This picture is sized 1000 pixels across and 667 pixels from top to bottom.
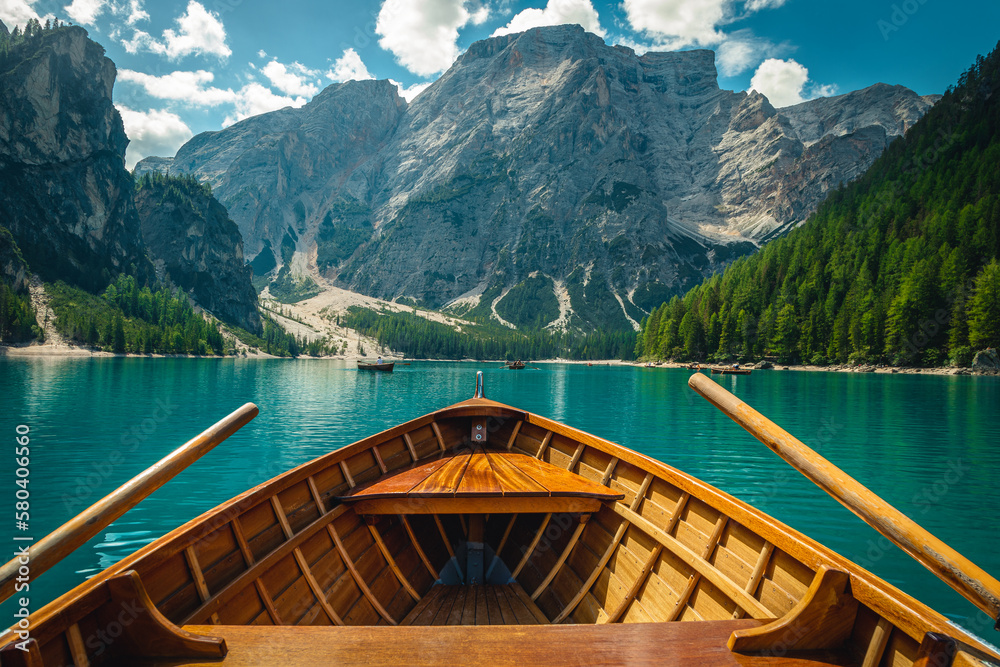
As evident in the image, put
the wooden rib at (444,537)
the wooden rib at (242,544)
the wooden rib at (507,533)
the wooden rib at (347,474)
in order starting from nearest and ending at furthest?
the wooden rib at (242,544)
the wooden rib at (347,474)
the wooden rib at (444,537)
the wooden rib at (507,533)

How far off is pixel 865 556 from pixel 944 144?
162483mm

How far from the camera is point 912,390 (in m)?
52.2

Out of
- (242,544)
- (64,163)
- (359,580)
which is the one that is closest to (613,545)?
(359,580)

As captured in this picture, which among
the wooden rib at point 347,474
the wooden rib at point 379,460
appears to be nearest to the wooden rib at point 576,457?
the wooden rib at point 379,460

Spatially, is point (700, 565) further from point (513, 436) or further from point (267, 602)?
point (513, 436)

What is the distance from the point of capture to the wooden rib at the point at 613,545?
648cm

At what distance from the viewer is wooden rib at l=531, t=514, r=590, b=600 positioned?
7.31m

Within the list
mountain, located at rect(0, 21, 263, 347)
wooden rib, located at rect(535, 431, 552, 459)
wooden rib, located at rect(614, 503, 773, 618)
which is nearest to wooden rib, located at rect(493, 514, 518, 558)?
wooden rib, located at rect(535, 431, 552, 459)

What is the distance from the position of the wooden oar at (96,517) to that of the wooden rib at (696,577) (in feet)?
18.0

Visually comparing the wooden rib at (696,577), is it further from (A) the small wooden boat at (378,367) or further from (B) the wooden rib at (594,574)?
(A) the small wooden boat at (378,367)

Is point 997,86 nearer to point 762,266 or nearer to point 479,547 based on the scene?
point 762,266

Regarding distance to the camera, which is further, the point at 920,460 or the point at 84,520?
the point at 920,460

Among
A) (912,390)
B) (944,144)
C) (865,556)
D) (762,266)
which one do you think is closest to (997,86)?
(944,144)

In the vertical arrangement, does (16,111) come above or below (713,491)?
above
